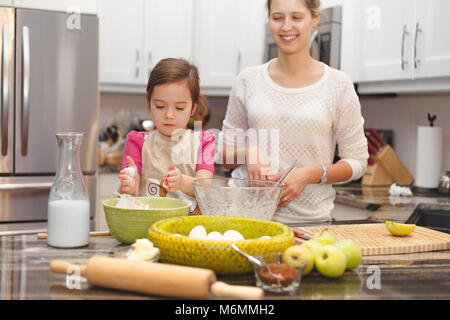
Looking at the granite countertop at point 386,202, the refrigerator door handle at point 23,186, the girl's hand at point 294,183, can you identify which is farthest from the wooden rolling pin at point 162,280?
the refrigerator door handle at point 23,186

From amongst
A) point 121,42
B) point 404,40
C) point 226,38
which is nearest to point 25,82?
point 121,42

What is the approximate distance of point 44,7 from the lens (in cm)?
269

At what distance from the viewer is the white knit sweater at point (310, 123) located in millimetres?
1734

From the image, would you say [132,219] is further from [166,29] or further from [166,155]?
[166,29]

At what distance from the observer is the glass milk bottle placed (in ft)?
3.53

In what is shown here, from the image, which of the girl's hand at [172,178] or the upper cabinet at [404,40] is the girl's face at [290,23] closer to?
the girl's hand at [172,178]

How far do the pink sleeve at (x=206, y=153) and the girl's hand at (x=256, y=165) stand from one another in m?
0.11

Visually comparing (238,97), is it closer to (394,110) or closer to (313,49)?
(313,49)

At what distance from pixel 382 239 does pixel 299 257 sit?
0.43 metres

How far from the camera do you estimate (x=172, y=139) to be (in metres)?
1.57
